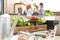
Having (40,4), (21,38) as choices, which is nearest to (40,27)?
(21,38)

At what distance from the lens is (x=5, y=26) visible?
77cm

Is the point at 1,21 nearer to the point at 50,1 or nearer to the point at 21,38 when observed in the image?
the point at 21,38

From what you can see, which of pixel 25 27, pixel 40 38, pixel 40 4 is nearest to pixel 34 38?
pixel 40 38

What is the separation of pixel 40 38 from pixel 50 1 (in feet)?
10.5

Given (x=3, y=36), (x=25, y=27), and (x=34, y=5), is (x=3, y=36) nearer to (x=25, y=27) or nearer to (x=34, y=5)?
(x=25, y=27)

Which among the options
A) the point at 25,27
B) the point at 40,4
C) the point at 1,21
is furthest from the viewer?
the point at 40,4

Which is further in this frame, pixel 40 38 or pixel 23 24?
pixel 23 24

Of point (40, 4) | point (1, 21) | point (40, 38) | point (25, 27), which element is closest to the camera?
point (1, 21)

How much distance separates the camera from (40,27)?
1.08 m

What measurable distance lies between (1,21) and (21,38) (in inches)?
5.7

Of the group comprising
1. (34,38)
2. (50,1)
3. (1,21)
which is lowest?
(34,38)

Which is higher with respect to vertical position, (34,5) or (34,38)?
(34,5)

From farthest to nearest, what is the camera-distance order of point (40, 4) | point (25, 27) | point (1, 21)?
point (40, 4) → point (25, 27) → point (1, 21)

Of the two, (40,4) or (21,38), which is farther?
(40,4)
